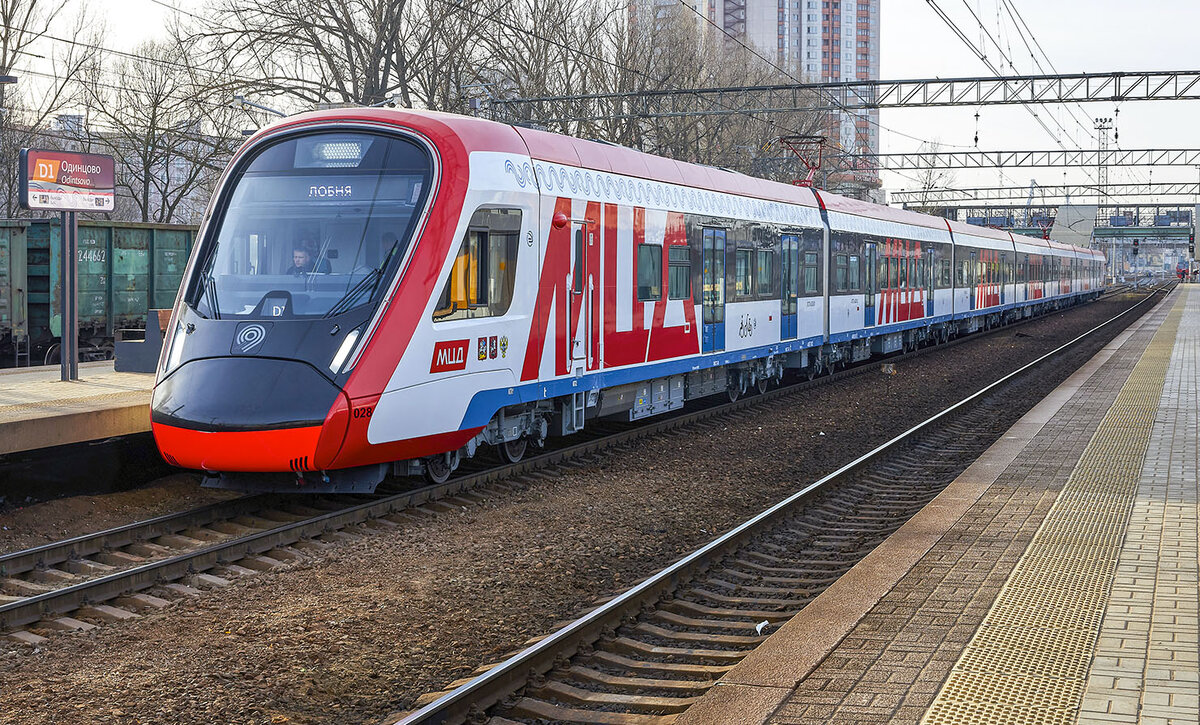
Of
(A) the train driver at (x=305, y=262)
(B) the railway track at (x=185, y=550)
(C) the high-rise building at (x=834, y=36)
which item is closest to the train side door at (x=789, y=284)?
(B) the railway track at (x=185, y=550)

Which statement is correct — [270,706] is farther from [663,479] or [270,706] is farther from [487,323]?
[663,479]

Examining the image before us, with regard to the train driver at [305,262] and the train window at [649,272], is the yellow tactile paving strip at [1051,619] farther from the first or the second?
the train driver at [305,262]

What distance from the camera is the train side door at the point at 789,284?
19.3m

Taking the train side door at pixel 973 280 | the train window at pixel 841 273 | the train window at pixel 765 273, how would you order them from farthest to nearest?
the train side door at pixel 973 280 → the train window at pixel 841 273 → the train window at pixel 765 273

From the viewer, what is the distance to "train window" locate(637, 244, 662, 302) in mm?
13891

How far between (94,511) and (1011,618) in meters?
7.49

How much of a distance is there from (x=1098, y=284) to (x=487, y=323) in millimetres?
76738

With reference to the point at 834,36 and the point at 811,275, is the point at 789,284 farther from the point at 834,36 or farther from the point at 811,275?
the point at 834,36

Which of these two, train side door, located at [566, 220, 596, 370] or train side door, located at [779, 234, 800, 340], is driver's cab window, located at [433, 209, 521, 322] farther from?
train side door, located at [779, 234, 800, 340]

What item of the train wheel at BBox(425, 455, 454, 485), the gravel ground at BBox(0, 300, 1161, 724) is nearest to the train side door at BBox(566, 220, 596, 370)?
the gravel ground at BBox(0, 300, 1161, 724)

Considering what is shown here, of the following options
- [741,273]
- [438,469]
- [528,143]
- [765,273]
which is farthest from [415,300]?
[765,273]

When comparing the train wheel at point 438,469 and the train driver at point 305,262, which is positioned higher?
the train driver at point 305,262

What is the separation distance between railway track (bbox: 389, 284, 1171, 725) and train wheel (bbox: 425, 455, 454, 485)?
9.61ft

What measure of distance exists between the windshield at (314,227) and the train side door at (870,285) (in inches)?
637
